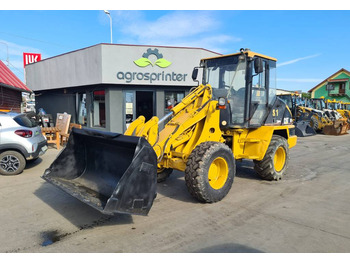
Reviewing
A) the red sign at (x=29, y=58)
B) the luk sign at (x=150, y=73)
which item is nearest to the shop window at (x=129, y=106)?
the luk sign at (x=150, y=73)

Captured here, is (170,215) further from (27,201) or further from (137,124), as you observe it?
(27,201)

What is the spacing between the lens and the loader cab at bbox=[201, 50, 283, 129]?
5668 mm

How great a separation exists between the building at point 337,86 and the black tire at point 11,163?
45.0 m

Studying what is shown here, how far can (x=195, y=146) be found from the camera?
5039 millimetres

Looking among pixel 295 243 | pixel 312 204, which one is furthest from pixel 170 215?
pixel 312 204

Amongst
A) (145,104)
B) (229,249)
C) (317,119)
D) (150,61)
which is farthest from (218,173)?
(317,119)

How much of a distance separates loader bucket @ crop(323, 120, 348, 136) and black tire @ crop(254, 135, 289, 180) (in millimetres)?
12978

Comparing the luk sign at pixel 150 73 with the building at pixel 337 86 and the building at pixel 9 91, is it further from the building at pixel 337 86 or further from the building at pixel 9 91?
the building at pixel 337 86

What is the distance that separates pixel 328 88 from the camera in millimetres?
41969

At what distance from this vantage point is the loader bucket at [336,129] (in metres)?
17.0

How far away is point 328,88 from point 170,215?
45.8 meters

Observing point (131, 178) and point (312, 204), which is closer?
point (131, 178)

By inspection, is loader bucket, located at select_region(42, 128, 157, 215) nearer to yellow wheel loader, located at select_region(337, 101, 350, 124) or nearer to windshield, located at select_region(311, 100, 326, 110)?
windshield, located at select_region(311, 100, 326, 110)

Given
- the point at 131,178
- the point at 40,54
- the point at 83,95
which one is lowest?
the point at 131,178
